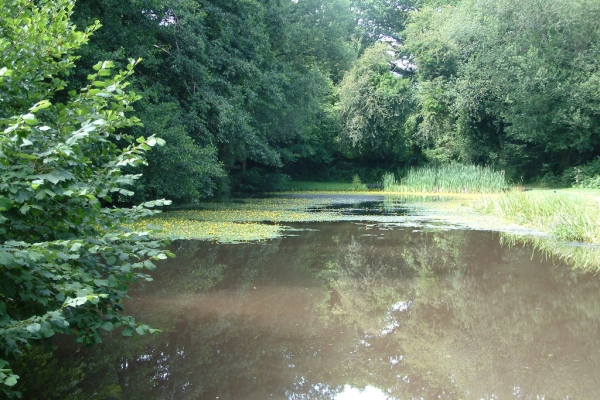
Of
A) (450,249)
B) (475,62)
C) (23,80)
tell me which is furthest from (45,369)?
(475,62)

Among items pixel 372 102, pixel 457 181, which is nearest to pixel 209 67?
pixel 457 181

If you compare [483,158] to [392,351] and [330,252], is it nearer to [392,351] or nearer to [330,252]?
[330,252]

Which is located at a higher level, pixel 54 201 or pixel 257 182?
pixel 54 201

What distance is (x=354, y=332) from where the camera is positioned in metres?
4.54

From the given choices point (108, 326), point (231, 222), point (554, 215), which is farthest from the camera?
point (231, 222)

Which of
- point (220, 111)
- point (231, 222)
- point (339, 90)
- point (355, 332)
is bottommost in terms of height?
point (231, 222)

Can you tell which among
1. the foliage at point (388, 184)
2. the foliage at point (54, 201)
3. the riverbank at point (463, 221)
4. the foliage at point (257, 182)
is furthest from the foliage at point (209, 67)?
the foliage at point (388, 184)

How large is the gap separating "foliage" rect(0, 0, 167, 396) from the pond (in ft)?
2.53

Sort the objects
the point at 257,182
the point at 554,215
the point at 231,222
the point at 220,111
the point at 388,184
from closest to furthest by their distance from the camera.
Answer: the point at 554,215 < the point at 231,222 < the point at 220,111 < the point at 257,182 < the point at 388,184

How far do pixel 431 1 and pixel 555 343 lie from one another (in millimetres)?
39541

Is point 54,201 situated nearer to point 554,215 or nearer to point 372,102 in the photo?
point 554,215

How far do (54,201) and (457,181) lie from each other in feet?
74.4

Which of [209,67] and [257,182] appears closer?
[209,67]

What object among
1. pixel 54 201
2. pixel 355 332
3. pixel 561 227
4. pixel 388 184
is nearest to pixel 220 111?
pixel 561 227
